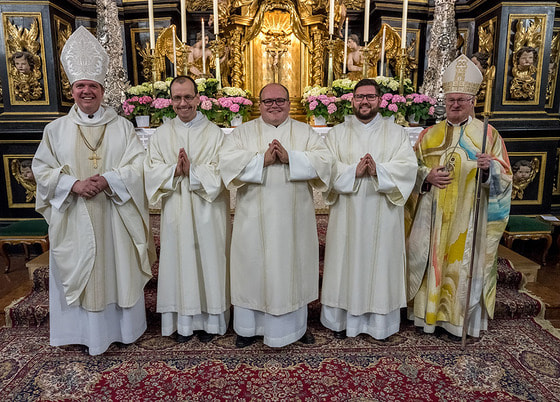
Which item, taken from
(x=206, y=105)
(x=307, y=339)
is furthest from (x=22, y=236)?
(x=307, y=339)

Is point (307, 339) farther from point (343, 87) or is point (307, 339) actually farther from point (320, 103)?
point (343, 87)

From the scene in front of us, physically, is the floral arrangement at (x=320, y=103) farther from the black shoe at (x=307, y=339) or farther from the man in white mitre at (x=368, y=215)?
the black shoe at (x=307, y=339)

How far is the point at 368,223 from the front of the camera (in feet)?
10.5

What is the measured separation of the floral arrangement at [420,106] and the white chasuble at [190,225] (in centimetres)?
258

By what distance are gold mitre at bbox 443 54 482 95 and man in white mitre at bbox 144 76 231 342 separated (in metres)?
1.87

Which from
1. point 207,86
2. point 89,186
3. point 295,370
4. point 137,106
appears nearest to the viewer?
point 89,186

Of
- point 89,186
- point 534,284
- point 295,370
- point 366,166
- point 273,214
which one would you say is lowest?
point 295,370

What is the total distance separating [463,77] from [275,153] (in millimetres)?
1554

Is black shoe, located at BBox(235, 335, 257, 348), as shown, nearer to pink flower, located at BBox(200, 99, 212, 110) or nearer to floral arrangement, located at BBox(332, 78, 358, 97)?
pink flower, located at BBox(200, 99, 212, 110)

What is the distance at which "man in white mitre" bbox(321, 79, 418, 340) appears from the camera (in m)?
3.10

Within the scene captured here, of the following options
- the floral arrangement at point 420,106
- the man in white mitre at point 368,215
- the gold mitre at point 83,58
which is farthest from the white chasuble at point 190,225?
the floral arrangement at point 420,106

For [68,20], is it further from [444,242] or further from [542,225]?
[542,225]

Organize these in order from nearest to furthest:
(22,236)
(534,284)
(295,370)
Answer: (295,370) → (534,284) → (22,236)

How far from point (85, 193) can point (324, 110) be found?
2.86 m
